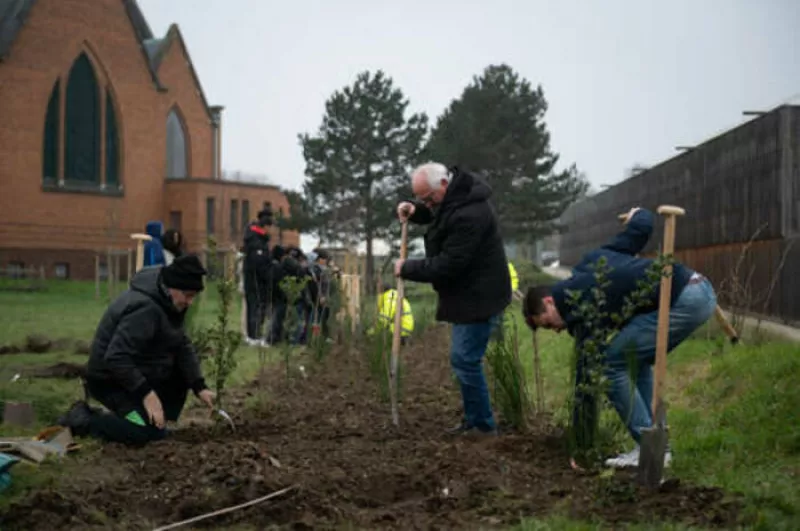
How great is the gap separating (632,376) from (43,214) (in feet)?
130

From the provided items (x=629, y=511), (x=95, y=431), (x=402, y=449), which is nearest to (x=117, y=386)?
(x=95, y=431)

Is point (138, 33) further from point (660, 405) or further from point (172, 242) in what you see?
point (660, 405)

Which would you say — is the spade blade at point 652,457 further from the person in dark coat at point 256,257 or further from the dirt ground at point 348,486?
Result: the person in dark coat at point 256,257

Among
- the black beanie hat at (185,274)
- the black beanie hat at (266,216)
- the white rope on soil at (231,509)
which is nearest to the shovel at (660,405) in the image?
the white rope on soil at (231,509)

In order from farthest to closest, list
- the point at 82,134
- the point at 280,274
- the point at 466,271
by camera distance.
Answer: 1. the point at 82,134
2. the point at 280,274
3. the point at 466,271

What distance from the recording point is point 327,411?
9.38 metres

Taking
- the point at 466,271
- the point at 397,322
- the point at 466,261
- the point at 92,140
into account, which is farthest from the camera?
the point at 92,140

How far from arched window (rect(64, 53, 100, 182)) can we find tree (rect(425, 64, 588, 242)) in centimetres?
1323

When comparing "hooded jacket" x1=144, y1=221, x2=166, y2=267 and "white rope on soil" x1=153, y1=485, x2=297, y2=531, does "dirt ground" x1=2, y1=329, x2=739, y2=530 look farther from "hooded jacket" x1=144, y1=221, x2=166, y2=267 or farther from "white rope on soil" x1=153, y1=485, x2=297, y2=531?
"hooded jacket" x1=144, y1=221, x2=166, y2=267

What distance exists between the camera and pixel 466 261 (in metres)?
7.57

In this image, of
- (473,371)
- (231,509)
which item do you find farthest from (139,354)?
(231,509)

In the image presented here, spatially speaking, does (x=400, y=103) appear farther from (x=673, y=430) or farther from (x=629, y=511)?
(x=629, y=511)

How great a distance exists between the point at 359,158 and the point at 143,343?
36547 millimetres

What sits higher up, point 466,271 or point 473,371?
point 466,271
